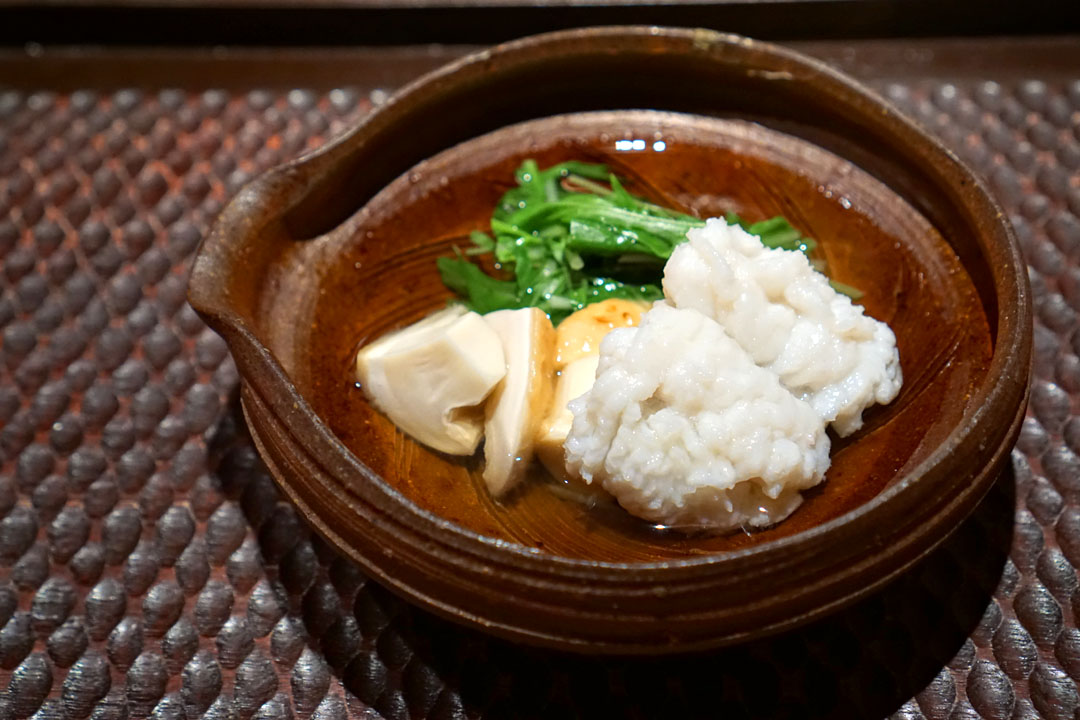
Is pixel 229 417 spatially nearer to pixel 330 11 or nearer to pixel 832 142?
pixel 330 11

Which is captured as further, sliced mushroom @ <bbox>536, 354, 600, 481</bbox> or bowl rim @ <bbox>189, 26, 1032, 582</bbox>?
sliced mushroom @ <bbox>536, 354, 600, 481</bbox>

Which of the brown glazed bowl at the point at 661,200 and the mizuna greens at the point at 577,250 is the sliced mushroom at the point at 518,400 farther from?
the mizuna greens at the point at 577,250

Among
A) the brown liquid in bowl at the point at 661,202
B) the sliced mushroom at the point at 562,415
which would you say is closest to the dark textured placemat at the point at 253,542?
the brown liquid in bowl at the point at 661,202

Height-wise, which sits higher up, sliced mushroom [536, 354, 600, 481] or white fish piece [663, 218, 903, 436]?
white fish piece [663, 218, 903, 436]

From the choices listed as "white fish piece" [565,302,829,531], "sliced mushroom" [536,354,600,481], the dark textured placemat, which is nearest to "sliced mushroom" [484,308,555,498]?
"sliced mushroom" [536,354,600,481]

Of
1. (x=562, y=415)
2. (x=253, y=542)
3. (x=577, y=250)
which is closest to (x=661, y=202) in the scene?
(x=577, y=250)

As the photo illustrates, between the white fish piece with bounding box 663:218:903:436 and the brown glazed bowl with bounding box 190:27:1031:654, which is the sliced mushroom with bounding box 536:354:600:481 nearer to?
the brown glazed bowl with bounding box 190:27:1031:654
